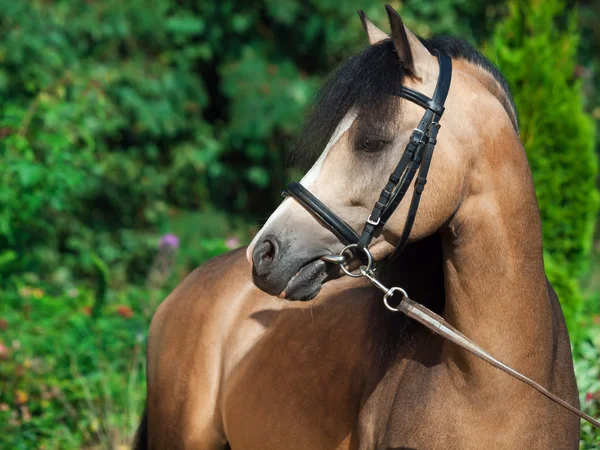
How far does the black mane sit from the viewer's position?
2070 millimetres

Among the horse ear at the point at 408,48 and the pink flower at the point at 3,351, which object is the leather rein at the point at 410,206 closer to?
the horse ear at the point at 408,48

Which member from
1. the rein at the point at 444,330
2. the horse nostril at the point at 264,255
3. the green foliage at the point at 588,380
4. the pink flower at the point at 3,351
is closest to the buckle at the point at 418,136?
the rein at the point at 444,330

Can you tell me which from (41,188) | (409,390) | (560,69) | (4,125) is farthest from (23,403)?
(560,69)

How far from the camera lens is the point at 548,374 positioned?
2.19 m

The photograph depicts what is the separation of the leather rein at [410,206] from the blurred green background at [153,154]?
0.54 m

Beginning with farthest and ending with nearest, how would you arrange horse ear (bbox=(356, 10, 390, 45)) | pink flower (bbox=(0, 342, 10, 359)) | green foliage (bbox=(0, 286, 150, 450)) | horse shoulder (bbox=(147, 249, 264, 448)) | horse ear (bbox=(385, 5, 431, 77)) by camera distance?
pink flower (bbox=(0, 342, 10, 359))
green foliage (bbox=(0, 286, 150, 450))
horse shoulder (bbox=(147, 249, 264, 448))
horse ear (bbox=(356, 10, 390, 45))
horse ear (bbox=(385, 5, 431, 77))

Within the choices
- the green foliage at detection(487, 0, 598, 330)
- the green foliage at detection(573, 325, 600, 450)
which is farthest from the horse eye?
the green foliage at detection(487, 0, 598, 330)

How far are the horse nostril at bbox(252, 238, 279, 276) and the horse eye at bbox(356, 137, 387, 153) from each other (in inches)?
12.7

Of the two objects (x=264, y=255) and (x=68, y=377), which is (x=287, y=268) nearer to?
(x=264, y=255)

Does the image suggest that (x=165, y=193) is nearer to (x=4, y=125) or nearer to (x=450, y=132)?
(x=4, y=125)

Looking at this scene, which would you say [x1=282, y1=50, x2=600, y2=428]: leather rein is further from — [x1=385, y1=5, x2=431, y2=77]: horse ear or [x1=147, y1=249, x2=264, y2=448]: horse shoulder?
[x1=147, y1=249, x2=264, y2=448]: horse shoulder

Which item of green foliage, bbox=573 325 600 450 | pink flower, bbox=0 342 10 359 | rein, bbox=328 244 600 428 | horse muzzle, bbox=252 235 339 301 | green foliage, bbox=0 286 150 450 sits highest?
horse muzzle, bbox=252 235 339 301

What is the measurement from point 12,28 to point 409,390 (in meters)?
5.36

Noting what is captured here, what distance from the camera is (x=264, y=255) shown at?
209 cm
